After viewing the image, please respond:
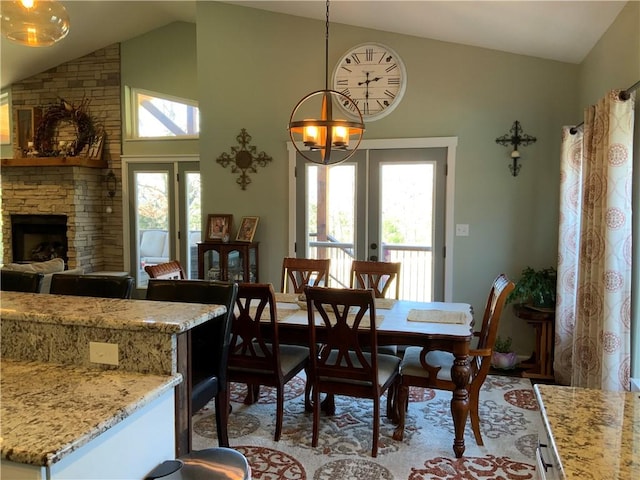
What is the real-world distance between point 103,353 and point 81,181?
19.2ft

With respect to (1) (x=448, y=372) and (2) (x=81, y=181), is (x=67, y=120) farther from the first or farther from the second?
(1) (x=448, y=372)

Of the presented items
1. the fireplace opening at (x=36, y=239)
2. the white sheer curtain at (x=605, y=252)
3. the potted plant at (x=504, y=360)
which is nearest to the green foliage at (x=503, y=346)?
the potted plant at (x=504, y=360)

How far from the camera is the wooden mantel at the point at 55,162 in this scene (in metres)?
6.55

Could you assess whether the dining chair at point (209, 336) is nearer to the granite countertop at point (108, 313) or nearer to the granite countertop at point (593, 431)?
the granite countertop at point (108, 313)

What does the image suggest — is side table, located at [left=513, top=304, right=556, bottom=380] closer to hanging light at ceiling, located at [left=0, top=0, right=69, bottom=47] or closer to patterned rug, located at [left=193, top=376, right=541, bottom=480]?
patterned rug, located at [left=193, top=376, right=541, bottom=480]

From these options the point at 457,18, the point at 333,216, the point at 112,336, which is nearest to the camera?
the point at 112,336

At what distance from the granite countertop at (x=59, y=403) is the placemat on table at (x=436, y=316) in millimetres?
1928

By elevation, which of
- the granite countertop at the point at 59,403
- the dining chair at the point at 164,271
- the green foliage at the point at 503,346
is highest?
the dining chair at the point at 164,271

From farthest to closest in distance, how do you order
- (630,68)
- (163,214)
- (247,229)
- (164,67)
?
(163,214)
(164,67)
(247,229)
(630,68)

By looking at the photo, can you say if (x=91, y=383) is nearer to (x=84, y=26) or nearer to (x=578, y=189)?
(x=578, y=189)

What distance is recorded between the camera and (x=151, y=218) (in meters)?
6.84

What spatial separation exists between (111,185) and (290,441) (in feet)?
16.9

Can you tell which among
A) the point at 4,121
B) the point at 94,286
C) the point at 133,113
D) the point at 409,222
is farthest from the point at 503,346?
the point at 4,121

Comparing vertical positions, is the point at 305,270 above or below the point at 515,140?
below
